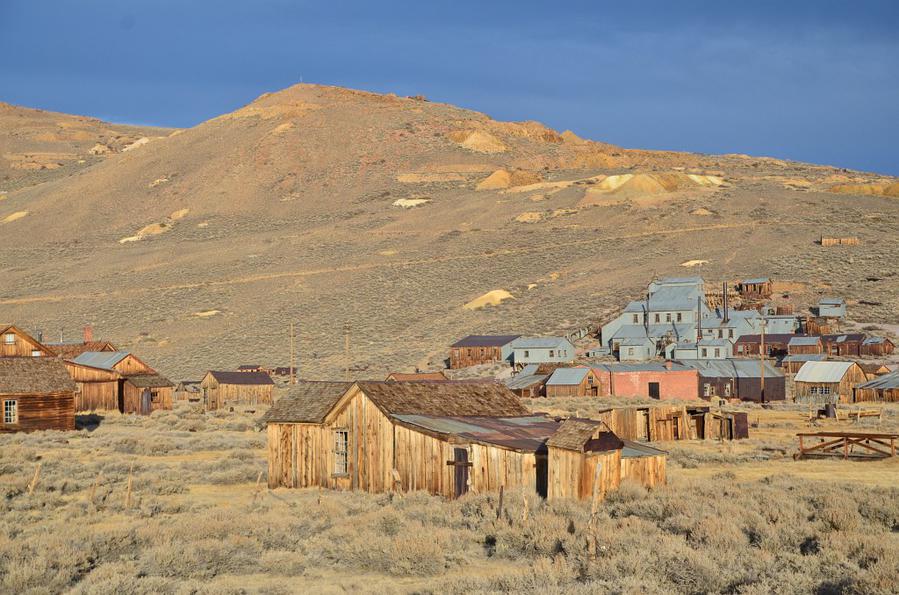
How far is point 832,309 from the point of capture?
81.0 metres

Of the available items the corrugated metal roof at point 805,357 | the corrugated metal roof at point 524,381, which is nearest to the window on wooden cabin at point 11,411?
the corrugated metal roof at point 524,381

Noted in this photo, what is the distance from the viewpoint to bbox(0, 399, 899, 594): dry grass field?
1441 cm

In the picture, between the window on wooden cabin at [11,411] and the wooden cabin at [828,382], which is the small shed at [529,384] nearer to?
the wooden cabin at [828,382]

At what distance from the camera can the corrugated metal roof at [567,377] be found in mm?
61562

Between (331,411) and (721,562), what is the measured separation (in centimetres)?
1208

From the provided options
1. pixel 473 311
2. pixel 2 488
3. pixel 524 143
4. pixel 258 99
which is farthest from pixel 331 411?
pixel 258 99

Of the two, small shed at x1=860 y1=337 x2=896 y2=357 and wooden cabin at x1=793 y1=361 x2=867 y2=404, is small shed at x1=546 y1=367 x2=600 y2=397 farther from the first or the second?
small shed at x1=860 y1=337 x2=896 y2=357

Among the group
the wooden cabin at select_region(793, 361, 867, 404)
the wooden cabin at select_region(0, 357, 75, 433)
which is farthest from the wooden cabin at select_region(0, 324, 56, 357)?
the wooden cabin at select_region(793, 361, 867, 404)

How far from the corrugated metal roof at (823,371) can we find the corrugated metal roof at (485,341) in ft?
72.0

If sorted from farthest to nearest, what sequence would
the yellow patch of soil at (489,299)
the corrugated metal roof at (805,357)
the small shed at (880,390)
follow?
the yellow patch of soil at (489,299)
the corrugated metal roof at (805,357)
the small shed at (880,390)

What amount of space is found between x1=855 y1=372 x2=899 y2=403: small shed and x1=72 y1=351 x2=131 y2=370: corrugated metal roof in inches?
1618

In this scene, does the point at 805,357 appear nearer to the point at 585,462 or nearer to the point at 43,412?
the point at 43,412

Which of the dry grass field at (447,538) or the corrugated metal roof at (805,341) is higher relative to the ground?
the corrugated metal roof at (805,341)

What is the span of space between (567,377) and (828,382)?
15355 mm
